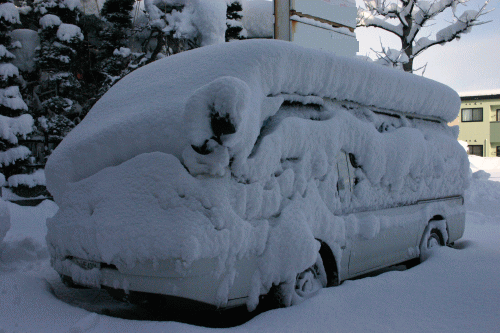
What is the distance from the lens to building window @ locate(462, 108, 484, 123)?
32406 millimetres

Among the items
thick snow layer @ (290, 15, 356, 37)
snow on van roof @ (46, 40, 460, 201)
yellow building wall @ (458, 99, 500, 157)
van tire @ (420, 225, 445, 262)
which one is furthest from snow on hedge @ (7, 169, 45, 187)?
yellow building wall @ (458, 99, 500, 157)

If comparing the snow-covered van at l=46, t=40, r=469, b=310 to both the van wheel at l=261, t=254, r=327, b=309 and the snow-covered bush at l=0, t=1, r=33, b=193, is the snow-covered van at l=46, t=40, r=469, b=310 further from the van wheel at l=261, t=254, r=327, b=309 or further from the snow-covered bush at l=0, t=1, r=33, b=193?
the snow-covered bush at l=0, t=1, r=33, b=193

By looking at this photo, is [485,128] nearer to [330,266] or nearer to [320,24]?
[320,24]

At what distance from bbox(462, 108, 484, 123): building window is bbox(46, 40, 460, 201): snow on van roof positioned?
33.7 metres

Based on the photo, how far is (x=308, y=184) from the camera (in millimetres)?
2971

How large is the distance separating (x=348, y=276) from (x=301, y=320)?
1060 millimetres

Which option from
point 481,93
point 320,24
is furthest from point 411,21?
point 481,93

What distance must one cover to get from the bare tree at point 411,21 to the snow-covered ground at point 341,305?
13.0 m

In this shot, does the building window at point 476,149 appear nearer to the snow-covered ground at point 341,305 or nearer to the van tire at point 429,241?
the van tire at point 429,241

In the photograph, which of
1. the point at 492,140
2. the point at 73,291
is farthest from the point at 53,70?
the point at 492,140

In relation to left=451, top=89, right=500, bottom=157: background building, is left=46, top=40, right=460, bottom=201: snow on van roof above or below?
below

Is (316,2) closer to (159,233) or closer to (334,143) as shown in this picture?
(334,143)

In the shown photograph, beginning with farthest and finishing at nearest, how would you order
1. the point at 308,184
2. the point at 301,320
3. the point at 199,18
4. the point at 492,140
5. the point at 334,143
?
the point at 492,140 < the point at 199,18 < the point at 334,143 < the point at 308,184 < the point at 301,320

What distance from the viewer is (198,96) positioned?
2.27 meters
